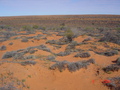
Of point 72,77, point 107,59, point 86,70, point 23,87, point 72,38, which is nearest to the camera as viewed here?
point 23,87

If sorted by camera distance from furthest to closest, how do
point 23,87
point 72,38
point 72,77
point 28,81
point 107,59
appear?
point 72,38
point 107,59
point 72,77
point 28,81
point 23,87

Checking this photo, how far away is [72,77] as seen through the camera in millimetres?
6000

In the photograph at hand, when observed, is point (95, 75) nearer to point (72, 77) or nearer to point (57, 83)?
point (72, 77)

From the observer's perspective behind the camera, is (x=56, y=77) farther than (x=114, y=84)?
Yes

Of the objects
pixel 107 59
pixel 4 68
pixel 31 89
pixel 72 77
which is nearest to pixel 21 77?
pixel 31 89

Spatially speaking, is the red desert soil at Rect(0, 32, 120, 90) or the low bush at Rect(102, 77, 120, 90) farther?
the red desert soil at Rect(0, 32, 120, 90)

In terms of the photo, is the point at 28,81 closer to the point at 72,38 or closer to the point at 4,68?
the point at 4,68

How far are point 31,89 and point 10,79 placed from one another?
1.04 m

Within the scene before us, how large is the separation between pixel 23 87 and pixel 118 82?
13.6 ft

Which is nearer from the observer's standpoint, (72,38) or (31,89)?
(31,89)

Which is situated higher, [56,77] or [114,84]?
[114,84]

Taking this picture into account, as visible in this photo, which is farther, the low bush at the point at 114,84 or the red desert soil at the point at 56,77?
the red desert soil at the point at 56,77

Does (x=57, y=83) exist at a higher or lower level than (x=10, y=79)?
lower

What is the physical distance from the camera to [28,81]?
543 centimetres
